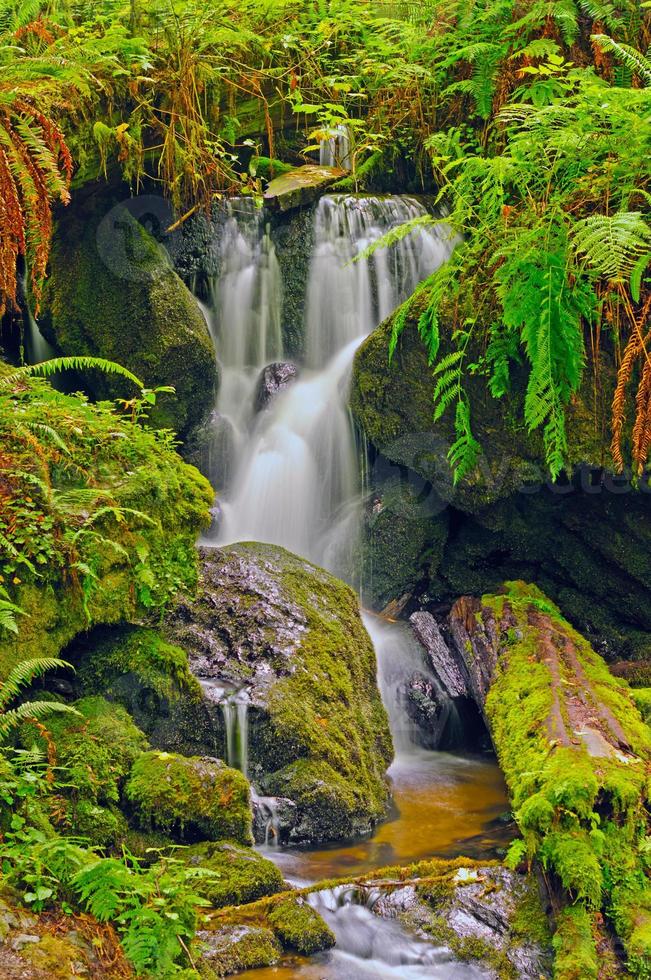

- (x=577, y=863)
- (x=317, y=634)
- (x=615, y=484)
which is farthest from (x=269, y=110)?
(x=577, y=863)

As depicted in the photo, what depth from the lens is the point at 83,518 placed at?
4.56 m

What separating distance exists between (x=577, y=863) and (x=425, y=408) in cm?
432

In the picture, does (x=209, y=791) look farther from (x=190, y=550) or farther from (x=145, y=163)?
(x=145, y=163)

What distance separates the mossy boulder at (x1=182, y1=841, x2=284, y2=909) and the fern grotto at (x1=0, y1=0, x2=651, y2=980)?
21 millimetres

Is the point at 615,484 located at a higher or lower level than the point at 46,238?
lower

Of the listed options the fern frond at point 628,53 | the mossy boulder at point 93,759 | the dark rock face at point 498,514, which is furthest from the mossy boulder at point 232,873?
the fern frond at point 628,53

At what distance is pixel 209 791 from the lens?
4336 millimetres

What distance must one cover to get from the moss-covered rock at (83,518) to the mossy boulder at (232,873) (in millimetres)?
1267

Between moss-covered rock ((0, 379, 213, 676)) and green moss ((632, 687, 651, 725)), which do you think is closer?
moss-covered rock ((0, 379, 213, 676))

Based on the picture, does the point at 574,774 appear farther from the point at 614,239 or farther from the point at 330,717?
the point at 614,239

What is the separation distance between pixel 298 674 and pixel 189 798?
4.10 ft

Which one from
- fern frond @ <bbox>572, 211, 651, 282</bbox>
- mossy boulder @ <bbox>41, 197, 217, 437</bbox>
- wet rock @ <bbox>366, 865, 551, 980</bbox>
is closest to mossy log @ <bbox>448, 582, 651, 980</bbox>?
wet rock @ <bbox>366, 865, 551, 980</bbox>

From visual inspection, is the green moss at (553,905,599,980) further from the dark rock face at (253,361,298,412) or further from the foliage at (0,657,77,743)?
the dark rock face at (253,361,298,412)

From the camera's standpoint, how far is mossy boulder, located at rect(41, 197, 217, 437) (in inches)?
314
